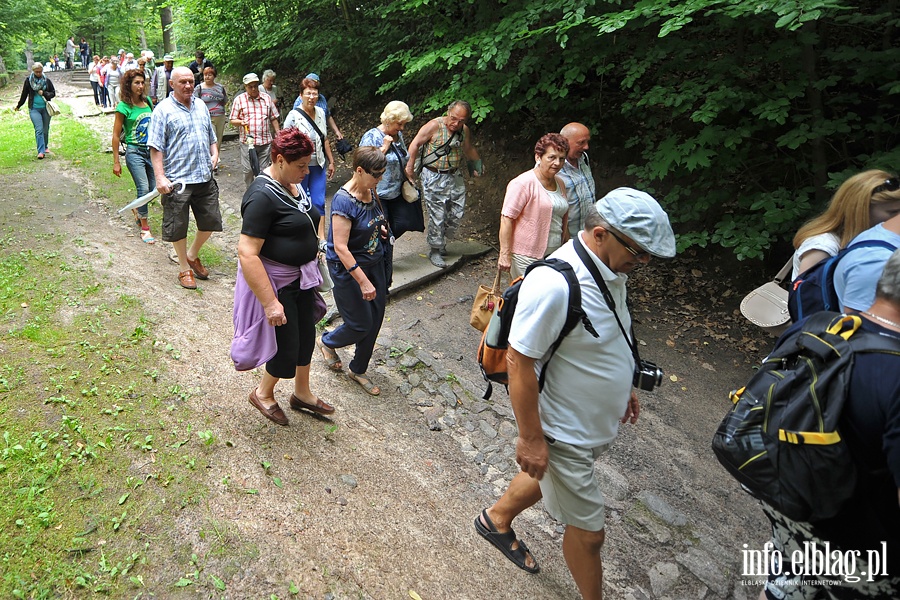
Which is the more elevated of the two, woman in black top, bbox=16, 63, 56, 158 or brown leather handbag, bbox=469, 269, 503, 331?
woman in black top, bbox=16, 63, 56, 158

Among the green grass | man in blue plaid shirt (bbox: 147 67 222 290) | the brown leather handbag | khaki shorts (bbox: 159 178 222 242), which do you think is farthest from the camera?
khaki shorts (bbox: 159 178 222 242)

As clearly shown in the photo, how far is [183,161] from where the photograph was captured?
5.65m

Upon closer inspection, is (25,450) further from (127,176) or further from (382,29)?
(382,29)

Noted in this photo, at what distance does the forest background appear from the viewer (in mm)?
5125

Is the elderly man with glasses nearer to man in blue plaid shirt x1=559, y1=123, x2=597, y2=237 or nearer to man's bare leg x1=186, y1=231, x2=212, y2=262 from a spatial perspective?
man's bare leg x1=186, y1=231, x2=212, y2=262

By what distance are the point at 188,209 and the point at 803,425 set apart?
5573 mm

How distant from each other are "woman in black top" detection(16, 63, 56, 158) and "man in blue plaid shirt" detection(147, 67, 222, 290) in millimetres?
7442

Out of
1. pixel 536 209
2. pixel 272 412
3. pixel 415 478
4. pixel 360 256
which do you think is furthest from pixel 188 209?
pixel 415 478

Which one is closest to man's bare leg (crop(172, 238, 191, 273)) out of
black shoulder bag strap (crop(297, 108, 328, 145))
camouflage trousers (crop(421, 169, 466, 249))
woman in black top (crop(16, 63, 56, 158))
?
black shoulder bag strap (crop(297, 108, 328, 145))

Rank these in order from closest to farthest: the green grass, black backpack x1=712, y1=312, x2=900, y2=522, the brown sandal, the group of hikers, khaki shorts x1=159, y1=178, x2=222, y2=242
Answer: black backpack x1=712, y1=312, x2=900, y2=522 < the group of hikers < the green grass < the brown sandal < khaki shorts x1=159, y1=178, x2=222, y2=242

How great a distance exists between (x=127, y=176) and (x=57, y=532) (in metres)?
8.46

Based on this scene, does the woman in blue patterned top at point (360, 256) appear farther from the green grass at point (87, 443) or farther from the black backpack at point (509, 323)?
the black backpack at point (509, 323)

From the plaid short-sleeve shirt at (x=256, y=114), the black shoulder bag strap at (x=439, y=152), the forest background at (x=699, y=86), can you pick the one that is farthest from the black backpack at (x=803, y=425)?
the plaid short-sleeve shirt at (x=256, y=114)

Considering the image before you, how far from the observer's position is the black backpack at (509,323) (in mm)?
2322
